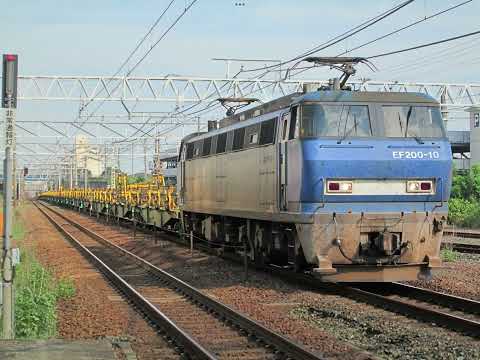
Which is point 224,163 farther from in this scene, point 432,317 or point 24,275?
point 432,317

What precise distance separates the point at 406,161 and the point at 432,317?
3.23 metres

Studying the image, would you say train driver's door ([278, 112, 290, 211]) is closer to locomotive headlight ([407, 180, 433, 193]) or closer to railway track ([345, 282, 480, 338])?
railway track ([345, 282, 480, 338])

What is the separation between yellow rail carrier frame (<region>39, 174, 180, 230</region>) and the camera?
101 ft

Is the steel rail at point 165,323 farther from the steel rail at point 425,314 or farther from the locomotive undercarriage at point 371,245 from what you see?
the steel rail at point 425,314

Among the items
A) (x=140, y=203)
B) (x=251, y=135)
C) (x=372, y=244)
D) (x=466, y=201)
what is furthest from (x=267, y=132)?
(x=466, y=201)

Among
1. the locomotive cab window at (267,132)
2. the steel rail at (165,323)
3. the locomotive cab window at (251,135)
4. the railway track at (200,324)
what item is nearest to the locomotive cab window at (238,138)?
the locomotive cab window at (251,135)

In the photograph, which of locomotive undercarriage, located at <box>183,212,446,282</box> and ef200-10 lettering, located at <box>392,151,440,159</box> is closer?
locomotive undercarriage, located at <box>183,212,446,282</box>

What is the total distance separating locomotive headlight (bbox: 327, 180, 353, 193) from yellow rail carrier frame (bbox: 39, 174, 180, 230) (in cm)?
1577

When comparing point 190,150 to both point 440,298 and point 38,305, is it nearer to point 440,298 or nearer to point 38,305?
point 440,298

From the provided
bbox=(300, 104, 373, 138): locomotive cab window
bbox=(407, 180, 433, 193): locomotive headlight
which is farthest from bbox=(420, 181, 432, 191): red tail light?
bbox=(300, 104, 373, 138): locomotive cab window

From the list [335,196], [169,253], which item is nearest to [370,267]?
[335,196]

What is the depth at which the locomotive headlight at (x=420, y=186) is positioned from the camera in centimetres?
1310

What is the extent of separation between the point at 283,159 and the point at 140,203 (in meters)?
23.7

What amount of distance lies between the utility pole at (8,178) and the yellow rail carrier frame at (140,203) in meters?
18.4
